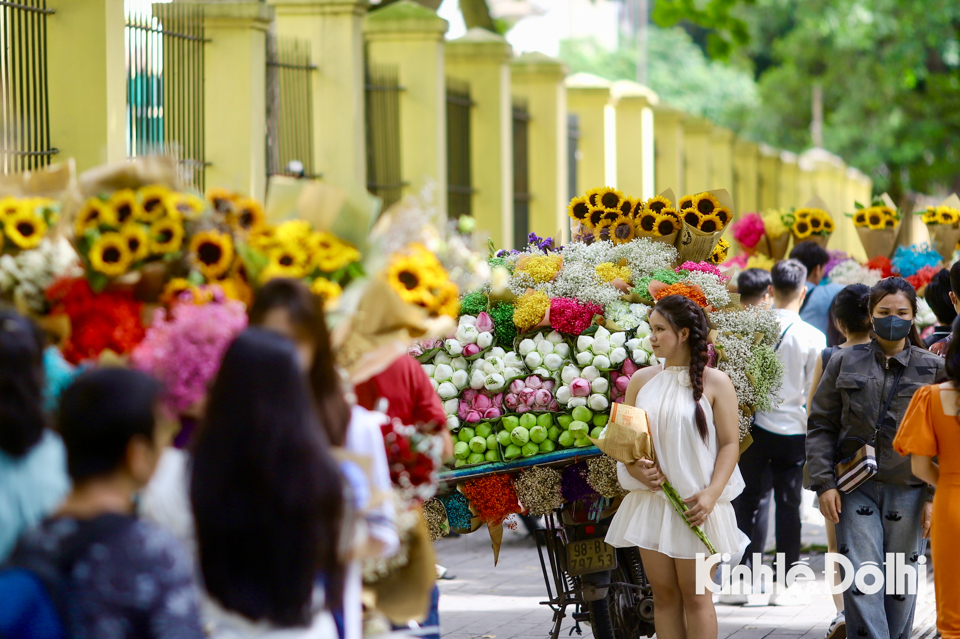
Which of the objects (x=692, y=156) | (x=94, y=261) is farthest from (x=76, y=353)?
(x=692, y=156)

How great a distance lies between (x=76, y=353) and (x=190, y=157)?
5487 millimetres

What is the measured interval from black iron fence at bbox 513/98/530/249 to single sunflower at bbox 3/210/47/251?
36.0 feet

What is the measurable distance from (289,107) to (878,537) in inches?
245

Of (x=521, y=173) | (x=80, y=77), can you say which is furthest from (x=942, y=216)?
(x=80, y=77)

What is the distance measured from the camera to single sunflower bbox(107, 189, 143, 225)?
3773 mm

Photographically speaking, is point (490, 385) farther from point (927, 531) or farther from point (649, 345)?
point (927, 531)

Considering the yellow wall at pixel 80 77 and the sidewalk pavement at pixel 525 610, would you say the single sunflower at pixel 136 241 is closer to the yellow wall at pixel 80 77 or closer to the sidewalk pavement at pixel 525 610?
the sidewalk pavement at pixel 525 610

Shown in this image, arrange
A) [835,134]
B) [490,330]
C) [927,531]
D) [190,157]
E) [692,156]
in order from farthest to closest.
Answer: [835,134]
[692,156]
[190,157]
[490,330]
[927,531]

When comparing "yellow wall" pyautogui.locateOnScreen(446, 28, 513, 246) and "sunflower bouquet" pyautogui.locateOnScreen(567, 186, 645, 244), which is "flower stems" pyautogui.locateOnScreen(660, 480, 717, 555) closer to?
"sunflower bouquet" pyautogui.locateOnScreen(567, 186, 645, 244)

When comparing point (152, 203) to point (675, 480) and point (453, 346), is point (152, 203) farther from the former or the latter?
point (675, 480)

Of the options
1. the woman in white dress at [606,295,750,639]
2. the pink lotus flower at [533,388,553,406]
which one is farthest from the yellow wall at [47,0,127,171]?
the woman in white dress at [606,295,750,639]

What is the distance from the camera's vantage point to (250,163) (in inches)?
364

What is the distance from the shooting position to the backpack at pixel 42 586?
2.69 m

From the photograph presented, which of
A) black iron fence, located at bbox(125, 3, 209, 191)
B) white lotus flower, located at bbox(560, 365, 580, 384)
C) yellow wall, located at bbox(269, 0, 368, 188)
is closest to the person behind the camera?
white lotus flower, located at bbox(560, 365, 580, 384)
